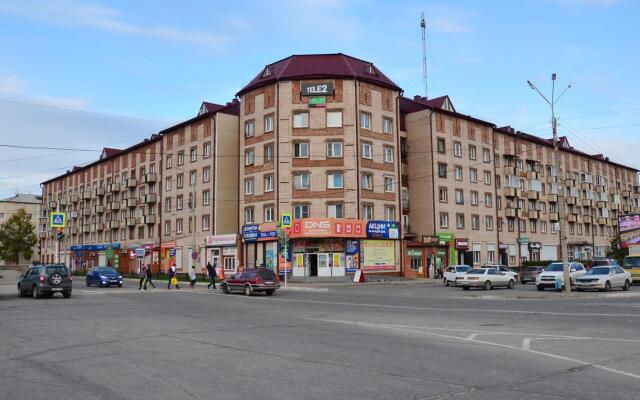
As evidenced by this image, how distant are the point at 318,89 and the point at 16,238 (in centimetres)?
5747

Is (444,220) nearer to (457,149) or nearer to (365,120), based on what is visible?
(457,149)

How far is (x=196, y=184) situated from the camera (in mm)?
59219

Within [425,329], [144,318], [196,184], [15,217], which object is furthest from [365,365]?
[15,217]

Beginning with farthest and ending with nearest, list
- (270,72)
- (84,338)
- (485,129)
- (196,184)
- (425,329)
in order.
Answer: (485,129)
(196,184)
(270,72)
(425,329)
(84,338)

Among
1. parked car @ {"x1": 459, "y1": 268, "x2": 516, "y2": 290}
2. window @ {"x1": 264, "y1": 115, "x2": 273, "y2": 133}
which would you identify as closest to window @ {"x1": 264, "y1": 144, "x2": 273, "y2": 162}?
window @ {"x1": 264, "y1": 115, "x2": 273, "y2": 133}

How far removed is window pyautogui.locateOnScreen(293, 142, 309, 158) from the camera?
164 feet

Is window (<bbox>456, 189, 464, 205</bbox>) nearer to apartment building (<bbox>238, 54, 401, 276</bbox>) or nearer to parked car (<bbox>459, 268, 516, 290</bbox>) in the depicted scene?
apartment building (<bbox>238, 54, 401, 276</bbox>)

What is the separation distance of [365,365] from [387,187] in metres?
44.0

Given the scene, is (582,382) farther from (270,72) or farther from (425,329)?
(270,72)

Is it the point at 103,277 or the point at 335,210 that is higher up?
the point at 335,210

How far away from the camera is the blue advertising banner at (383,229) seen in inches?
1962

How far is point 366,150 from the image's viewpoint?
51219mm

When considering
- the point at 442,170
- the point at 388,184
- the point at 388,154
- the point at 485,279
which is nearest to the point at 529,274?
the point at 485,279

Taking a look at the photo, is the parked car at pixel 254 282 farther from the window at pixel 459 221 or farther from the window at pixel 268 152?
the window at pixel 459 221
